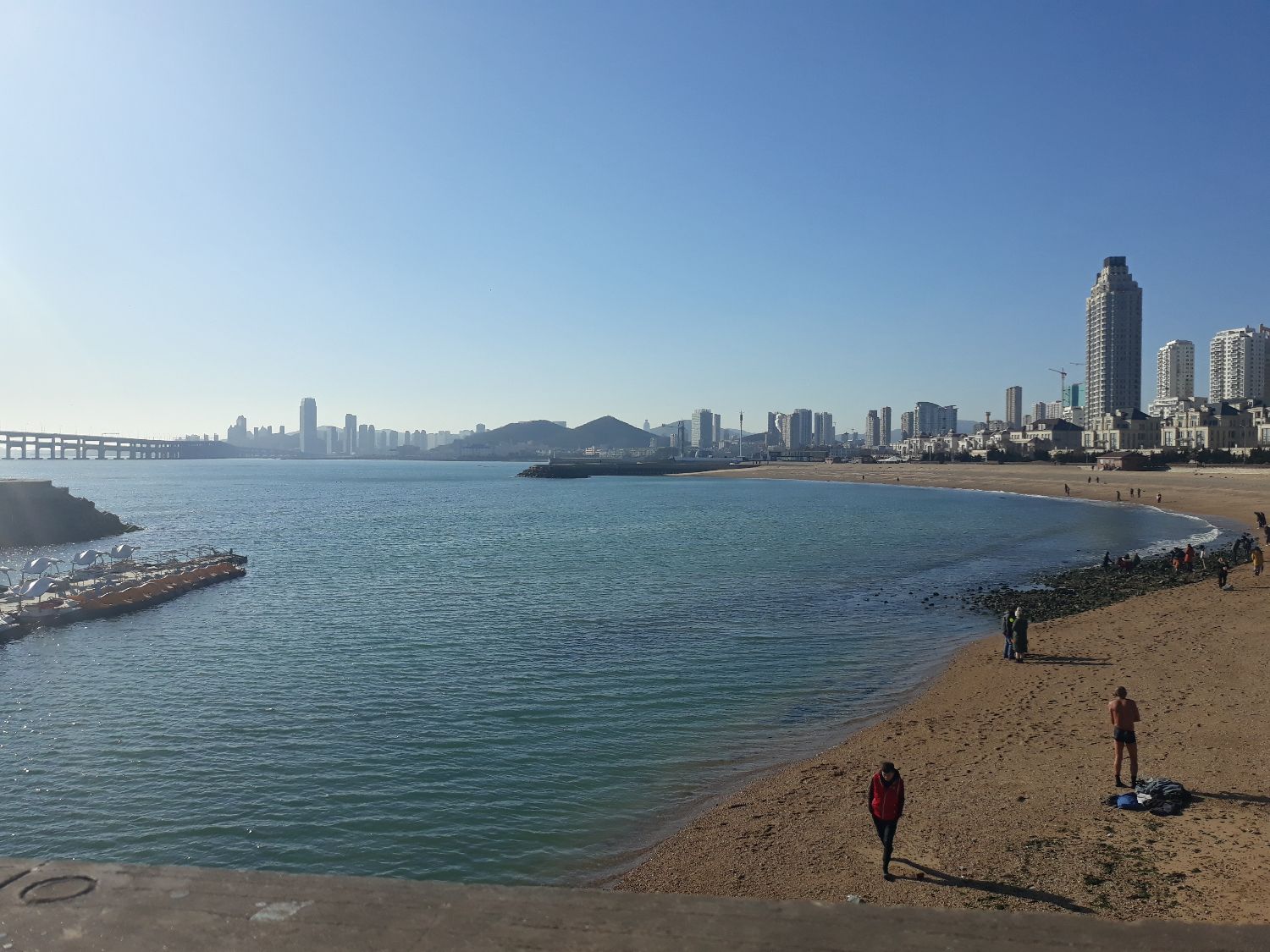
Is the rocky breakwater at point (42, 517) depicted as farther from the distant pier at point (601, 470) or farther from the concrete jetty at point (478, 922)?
the distant pier at point (601, 470)

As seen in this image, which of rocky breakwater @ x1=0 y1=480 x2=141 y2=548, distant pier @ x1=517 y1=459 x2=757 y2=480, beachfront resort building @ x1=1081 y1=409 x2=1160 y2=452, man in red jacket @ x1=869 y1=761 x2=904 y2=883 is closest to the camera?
man in red jacket @ x1=869 y1=761 x2=904 y2=883

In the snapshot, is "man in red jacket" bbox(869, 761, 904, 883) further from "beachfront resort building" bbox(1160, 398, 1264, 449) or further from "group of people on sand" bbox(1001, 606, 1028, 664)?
"beachfront resort building" bbox(1160, 398, 1264, 449)

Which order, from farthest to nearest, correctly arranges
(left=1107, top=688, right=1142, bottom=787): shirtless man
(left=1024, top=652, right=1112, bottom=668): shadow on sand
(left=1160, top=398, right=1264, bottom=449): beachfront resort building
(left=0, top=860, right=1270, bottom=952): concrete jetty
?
(left=1160, top=398, right=1264, bottom=449): beachfront resort building → (left=1024, top=652, right=1112, bottom=668): shadow on sand → (left=1107, top=688, right=1142, bottom=787): shirtless man → (left=0, top=860, right=1270, bottom=952): concrete jetty

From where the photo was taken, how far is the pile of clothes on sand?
36.2 feet

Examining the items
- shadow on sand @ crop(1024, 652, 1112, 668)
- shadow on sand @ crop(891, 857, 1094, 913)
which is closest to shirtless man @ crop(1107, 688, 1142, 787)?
shadow on sand @ crop(891, 857, 1094, 913)

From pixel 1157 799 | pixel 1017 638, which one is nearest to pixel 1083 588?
pixel 1017 638

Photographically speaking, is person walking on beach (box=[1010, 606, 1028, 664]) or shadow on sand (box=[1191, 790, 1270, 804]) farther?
person walking on beach (box=[1010, 606, 1028, 664])

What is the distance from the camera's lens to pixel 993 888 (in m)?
9.19

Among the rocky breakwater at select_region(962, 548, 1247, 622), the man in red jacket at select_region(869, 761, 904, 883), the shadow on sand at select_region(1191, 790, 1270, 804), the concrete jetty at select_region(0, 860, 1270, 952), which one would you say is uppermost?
the concrete jetty at select_region(0, 860, 1270, 952)

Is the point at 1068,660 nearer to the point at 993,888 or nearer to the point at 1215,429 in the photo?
the point at 993,888

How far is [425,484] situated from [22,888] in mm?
152374

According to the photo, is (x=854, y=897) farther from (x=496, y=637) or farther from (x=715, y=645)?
(x=496, y=637)

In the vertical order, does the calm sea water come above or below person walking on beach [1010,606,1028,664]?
below

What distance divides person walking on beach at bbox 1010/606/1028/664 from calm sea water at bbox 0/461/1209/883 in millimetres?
2224
